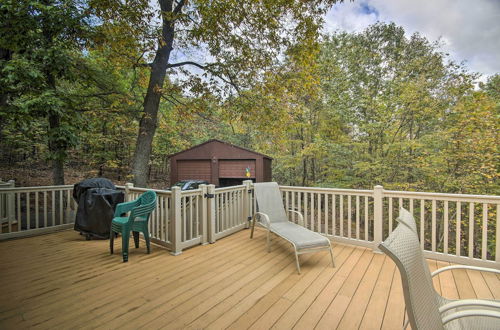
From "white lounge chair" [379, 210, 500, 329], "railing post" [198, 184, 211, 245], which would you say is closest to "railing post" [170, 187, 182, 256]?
"railing post" [198, 184, 211, 245]

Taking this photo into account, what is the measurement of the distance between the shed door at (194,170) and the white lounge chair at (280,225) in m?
6.26

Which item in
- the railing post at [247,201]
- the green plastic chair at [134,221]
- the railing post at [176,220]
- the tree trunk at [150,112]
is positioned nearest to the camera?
the green plastic chair at [134,221]

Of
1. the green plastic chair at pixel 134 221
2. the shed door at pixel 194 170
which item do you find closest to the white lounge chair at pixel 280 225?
the green plastic chair at pixel 134 221

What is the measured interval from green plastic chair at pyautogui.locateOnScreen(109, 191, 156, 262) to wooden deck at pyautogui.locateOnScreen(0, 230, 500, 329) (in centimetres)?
25

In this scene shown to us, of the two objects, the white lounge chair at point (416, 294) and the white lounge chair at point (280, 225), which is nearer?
the white lounge chair at point (416, 294)

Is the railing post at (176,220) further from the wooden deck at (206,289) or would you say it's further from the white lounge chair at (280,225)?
the white lounge chair at (280,225)

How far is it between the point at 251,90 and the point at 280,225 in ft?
13.0

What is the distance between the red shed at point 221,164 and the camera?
29.7 feet

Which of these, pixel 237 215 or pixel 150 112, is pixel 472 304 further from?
pixel 150 112

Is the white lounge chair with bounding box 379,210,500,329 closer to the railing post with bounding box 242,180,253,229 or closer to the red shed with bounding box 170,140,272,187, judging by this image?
the railing post with bounding box 242,180,253,229

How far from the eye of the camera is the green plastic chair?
121 inches

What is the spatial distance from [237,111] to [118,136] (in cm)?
698

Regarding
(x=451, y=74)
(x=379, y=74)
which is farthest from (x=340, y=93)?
(x=451, y=74)

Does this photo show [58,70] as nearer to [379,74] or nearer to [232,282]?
[232,282]
